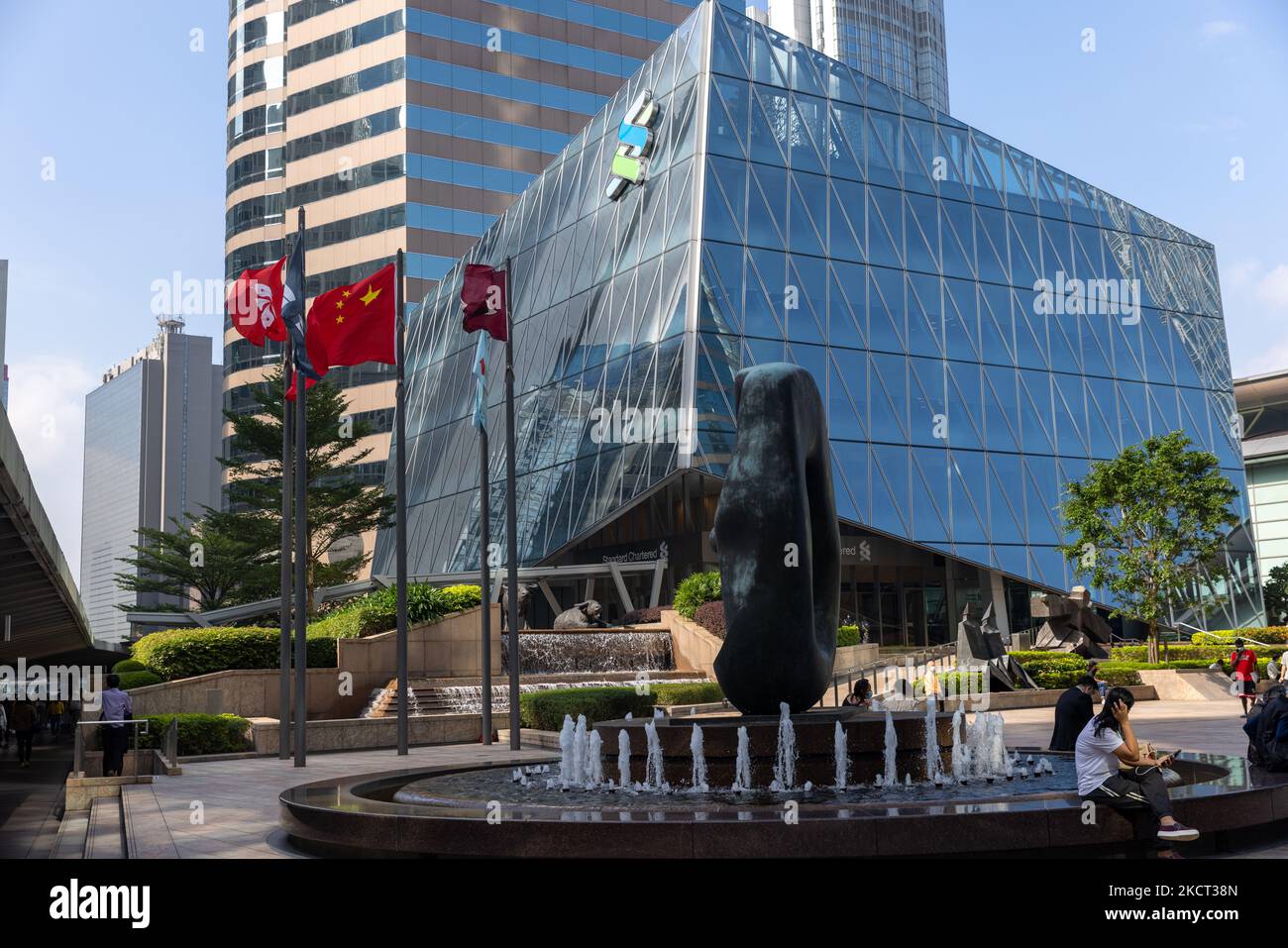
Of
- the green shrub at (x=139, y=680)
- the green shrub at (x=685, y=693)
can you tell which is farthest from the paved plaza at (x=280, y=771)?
the green shrub at (x=139, y=680)

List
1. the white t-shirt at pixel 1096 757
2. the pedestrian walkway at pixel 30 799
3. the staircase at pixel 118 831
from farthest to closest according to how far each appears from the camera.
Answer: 1. the pedestrian walkway at pixel 30 799
2. the staircase at pixel 118 831
3. the white t-shirt at pixel 1096 757

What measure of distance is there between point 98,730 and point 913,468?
2961cm

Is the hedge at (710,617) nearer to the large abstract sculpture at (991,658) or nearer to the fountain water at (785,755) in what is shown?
the large abstract sculpture at (991,658)

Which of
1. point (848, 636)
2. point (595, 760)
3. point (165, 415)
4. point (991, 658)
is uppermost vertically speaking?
point (165, 415)

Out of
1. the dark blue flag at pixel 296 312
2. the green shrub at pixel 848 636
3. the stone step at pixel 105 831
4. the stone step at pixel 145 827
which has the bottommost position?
the stone step at pixel 105 831

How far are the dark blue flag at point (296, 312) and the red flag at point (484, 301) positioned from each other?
3.10 metres

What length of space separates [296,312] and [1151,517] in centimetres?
2737

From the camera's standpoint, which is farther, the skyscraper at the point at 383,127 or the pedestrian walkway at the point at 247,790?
the skyscraper at the point at 383,127

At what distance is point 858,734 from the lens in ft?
38.8

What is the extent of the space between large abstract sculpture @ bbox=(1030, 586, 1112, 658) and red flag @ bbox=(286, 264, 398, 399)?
2283cm

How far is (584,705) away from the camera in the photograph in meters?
23.5

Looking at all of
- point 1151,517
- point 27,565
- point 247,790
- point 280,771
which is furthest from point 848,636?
point 247,790

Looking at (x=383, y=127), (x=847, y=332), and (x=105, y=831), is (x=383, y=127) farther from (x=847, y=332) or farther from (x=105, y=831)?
(x=105, y=831)

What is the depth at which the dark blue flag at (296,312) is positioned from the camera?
1944 centimetres
